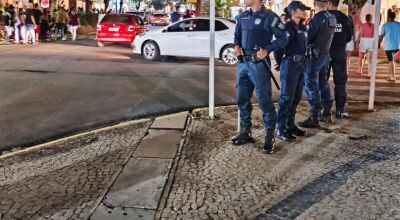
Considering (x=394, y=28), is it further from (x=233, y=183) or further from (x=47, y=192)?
(x=47, y=192)

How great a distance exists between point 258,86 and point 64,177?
92.9 inches

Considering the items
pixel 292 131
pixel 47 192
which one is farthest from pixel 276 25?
pixel 47 192

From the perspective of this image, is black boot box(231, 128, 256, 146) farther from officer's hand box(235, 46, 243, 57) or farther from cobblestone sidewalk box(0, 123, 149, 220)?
cobblestone sidewalk box(0, 123, 149, 220)

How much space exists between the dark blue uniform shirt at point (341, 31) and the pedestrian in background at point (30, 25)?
18.7 meters

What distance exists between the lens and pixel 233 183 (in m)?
4.98

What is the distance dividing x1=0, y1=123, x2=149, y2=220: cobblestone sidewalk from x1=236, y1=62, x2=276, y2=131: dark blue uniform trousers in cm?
152

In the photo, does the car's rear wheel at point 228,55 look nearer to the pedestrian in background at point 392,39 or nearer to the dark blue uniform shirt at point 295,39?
the pedestrian in background at point 392,39

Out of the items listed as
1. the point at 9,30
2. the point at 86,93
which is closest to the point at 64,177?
the point at 86,93

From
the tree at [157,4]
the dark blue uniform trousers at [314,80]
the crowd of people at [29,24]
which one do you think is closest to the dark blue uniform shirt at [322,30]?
the dark blue uniform trousers at [314,80]

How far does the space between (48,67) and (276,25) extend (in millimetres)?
9702

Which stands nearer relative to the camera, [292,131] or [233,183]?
[233,183]

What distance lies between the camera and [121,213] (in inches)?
167

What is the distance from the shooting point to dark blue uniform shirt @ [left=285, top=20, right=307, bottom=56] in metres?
6.31

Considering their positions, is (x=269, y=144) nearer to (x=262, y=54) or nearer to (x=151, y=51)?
(x=262, y=54)
